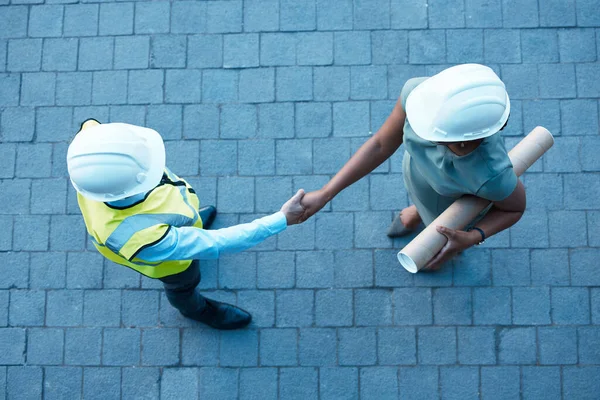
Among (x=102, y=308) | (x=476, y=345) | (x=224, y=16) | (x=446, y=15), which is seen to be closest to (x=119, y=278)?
(x=102, y=308)

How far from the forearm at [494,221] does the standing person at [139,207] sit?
1.07 meters

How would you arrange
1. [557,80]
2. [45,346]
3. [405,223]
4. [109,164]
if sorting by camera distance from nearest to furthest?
[109,164]
[405,223]
[45,346]
[557,80]

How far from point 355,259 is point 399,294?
403mm

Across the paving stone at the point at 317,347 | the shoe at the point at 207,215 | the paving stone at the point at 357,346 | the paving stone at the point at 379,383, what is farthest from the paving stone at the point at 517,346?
the shoe at the point at 207,215

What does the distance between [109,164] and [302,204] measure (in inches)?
45.7

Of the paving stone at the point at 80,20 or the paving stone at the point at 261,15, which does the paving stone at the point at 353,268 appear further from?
the paving stone at the point at 80,20

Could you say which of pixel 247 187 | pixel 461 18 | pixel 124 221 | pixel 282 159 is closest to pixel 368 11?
pixel 461 18

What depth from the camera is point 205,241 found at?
3047 millimetres

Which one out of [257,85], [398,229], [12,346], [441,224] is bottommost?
[12,346]

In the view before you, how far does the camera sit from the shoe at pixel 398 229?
13.9ft

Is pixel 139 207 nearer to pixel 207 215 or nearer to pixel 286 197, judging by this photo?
pixel 207 215

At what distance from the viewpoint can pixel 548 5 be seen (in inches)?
183

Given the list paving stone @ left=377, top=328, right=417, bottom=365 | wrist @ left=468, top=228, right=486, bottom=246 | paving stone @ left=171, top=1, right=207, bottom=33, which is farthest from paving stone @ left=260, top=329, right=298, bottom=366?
paving stone @ left=171, top=1, right=207, bottom=33

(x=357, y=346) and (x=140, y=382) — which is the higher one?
(x=357, y=346)
